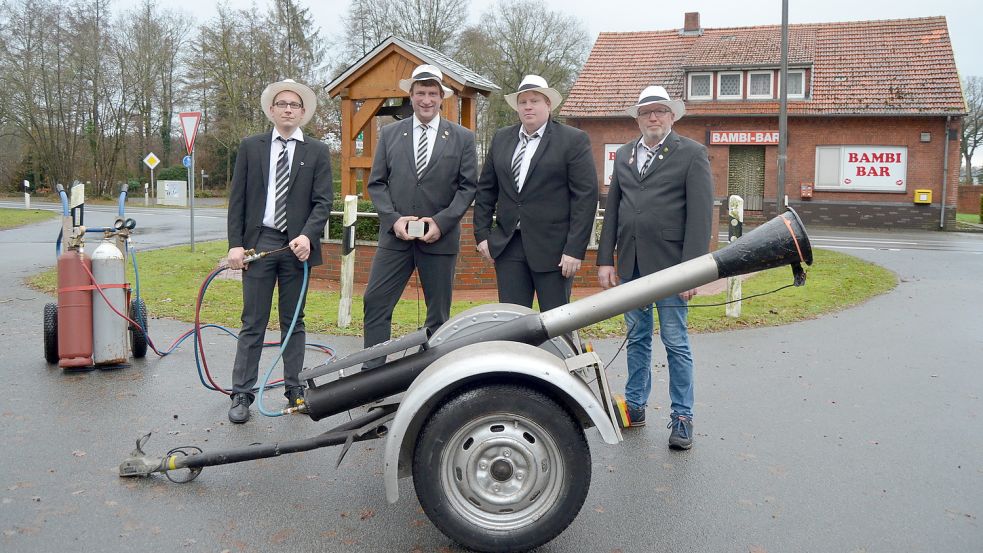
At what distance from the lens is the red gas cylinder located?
21.5 ft

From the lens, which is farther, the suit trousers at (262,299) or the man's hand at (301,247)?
the suit trousers at (262,299)

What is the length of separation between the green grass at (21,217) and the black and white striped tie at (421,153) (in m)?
24.4

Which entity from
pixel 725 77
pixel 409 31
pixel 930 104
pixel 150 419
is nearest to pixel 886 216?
pixel 930 104

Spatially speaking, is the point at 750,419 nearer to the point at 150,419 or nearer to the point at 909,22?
the point at 150,419

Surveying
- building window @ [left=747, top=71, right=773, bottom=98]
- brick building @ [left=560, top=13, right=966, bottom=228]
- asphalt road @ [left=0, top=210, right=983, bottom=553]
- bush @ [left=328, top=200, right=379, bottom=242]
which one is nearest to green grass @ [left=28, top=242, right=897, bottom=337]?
bush @ [left=328, top=200, right=379, bottom=242]

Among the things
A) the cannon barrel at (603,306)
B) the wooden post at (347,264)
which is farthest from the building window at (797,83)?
the cannon barrel at (603,306)

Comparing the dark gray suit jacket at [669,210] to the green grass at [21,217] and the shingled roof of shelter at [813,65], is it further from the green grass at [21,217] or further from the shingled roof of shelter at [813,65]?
the shingled roof of shelter at [813,65]

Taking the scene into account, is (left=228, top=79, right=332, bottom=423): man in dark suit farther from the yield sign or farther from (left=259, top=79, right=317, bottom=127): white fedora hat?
the yield sign

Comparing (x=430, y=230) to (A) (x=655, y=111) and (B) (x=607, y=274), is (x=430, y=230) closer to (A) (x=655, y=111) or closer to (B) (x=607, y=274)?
(B) (x=607, y=274)

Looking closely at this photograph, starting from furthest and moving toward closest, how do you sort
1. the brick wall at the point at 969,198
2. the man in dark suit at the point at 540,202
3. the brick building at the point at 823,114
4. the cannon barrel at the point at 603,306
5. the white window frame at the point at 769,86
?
the brick wall at the point at 969,198 < the white window frame at the point at 769,86 < the brick building at the point at 823,114 < the man in dark suit at the point at 540,202 < the cannon barrel at the point at 603,306

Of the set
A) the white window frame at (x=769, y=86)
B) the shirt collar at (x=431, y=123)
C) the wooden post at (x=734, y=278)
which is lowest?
the wooden post at (x=734, y=278)

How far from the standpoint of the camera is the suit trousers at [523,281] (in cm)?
524

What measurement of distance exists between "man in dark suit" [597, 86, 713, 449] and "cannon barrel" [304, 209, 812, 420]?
1.11 meters

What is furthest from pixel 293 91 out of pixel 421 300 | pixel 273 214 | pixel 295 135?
pixel 421 300
